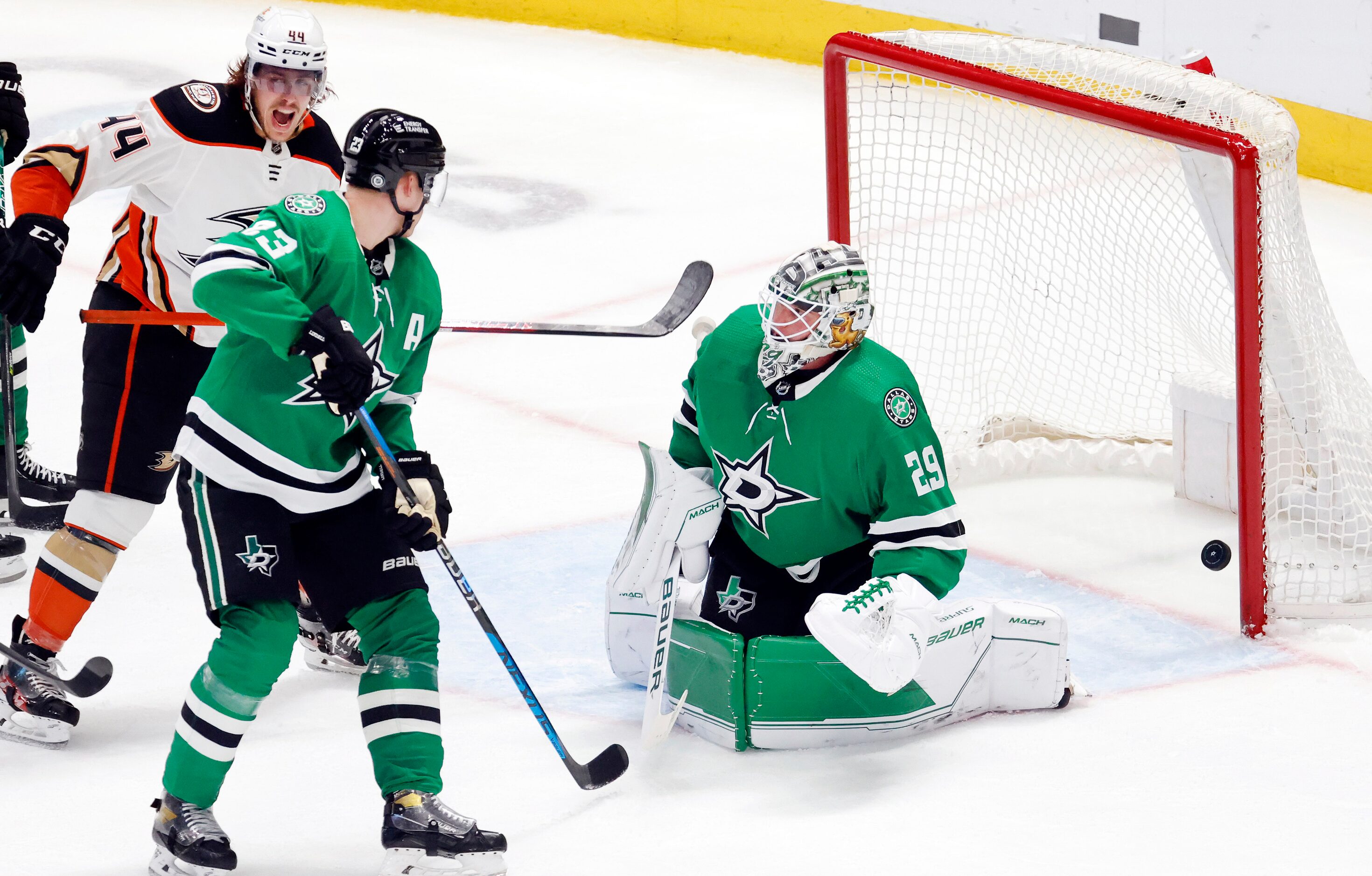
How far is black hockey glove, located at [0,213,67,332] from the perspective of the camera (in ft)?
9.21

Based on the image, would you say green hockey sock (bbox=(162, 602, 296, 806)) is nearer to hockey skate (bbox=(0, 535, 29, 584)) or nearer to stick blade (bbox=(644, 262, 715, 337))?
hockey skate (bbox=(0, 535, 29, 584))

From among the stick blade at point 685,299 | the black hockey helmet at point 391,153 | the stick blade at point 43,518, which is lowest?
the stick blade at point 43,518

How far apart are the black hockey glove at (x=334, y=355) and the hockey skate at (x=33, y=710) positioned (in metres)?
0.93

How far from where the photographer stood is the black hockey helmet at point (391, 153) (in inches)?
93.9

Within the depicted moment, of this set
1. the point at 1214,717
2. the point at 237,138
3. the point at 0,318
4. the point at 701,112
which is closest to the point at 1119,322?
the point at 1214,717

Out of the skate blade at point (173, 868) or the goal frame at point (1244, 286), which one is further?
the goal frame at point (1244, 286)

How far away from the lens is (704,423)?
288 cm

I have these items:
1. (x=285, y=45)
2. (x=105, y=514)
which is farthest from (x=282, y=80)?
(x=105, y=514)

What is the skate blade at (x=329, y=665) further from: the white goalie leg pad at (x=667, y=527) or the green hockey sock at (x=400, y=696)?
the green hockey sock at (x=400, y=696)

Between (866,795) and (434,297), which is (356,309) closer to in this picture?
(434,297)

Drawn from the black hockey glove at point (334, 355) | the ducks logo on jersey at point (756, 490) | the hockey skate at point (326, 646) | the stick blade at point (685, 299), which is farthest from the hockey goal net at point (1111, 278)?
the black hockey glove at point (334, 355)

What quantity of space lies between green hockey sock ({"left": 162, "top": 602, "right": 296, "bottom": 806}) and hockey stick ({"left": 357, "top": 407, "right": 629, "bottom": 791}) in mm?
229

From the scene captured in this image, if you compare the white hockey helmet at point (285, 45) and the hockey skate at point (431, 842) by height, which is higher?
the white hockey helmet at point (285, 45)

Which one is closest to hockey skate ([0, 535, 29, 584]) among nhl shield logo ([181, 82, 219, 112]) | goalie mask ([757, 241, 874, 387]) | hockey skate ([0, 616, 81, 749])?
hockey skate ([0, 616, 81, 749])
